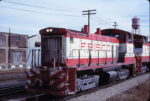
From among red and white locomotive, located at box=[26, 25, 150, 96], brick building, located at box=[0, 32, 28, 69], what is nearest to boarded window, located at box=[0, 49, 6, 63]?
brick building, located at box=[0, 32, 28, 69]

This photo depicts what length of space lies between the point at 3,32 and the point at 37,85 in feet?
80.9

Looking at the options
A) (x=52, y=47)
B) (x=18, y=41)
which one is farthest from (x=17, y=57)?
(x=52, y=47)

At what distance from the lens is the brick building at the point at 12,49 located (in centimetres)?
3259

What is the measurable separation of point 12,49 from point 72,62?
2492cm

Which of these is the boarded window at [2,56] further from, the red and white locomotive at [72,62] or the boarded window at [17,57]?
the red and white locomotive at [72,62]

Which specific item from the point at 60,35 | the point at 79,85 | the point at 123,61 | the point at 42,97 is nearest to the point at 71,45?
the point at 60,35

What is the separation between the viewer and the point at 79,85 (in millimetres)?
10531

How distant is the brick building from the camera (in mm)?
32594

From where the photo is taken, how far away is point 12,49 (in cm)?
3378

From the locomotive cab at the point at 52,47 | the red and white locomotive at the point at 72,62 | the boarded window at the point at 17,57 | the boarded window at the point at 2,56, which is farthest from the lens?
the boarded window at the point at 17,57

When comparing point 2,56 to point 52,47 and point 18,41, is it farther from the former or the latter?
point 52,47

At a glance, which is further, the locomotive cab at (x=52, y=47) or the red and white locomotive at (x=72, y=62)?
the locomotive cab at (x=52, y=47)

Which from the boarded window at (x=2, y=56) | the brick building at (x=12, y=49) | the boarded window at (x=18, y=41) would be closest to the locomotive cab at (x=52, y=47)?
the brick building at (x=12, y=49)

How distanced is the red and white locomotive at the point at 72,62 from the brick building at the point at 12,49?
71.3 feet
